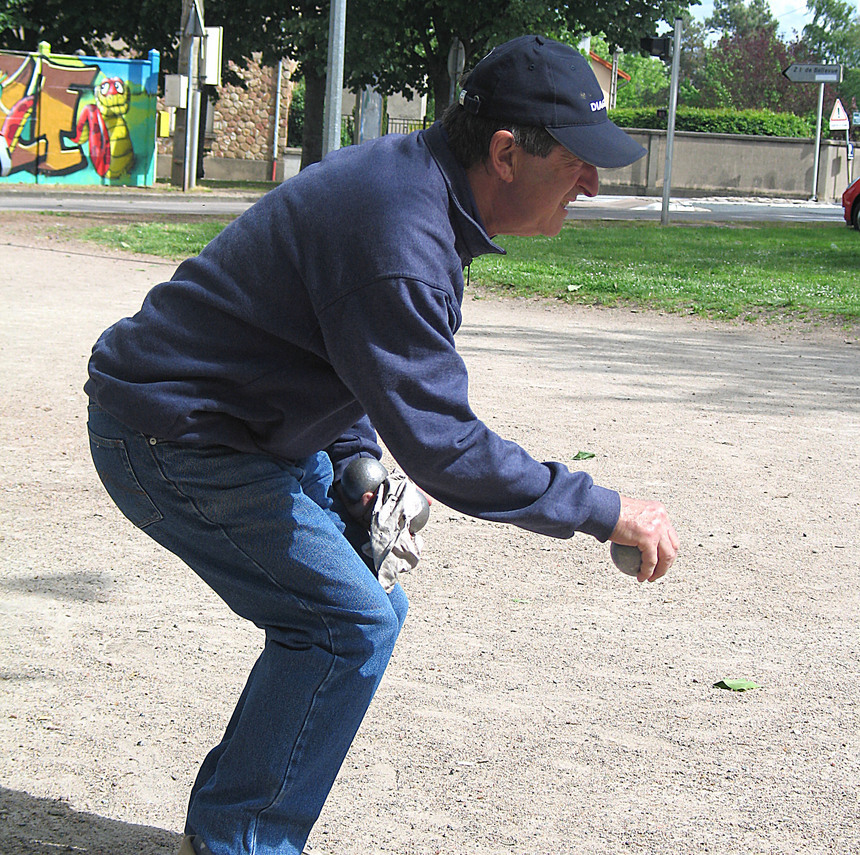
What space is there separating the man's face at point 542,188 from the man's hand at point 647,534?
1.79 ft

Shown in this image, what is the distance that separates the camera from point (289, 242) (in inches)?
80.2

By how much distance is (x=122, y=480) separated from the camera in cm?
221

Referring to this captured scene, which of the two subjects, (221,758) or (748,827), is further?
(748,827)

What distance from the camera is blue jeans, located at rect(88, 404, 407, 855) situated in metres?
2.14

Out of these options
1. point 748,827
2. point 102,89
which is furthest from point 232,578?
point 102,89

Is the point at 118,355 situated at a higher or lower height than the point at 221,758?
higher

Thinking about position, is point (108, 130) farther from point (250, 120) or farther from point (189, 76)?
point (250, 120)

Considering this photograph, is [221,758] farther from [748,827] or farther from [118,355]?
[748,827]

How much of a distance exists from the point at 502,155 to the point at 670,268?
12.4 meters

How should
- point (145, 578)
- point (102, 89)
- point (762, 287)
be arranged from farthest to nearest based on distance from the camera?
1. point (102, 89)
2. point (762, 287)
3. point (145, 578)

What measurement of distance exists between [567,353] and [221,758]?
7.13 meters

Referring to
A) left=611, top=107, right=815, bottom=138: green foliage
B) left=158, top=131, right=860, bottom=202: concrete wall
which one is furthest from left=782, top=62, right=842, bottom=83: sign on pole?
left=611, top=107, right=815, bottom=138: green foliage

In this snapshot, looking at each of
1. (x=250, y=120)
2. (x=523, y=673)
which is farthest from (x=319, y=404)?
(x=250, y=120)

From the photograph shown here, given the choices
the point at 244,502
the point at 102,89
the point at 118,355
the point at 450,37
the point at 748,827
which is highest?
the point at 450,37
